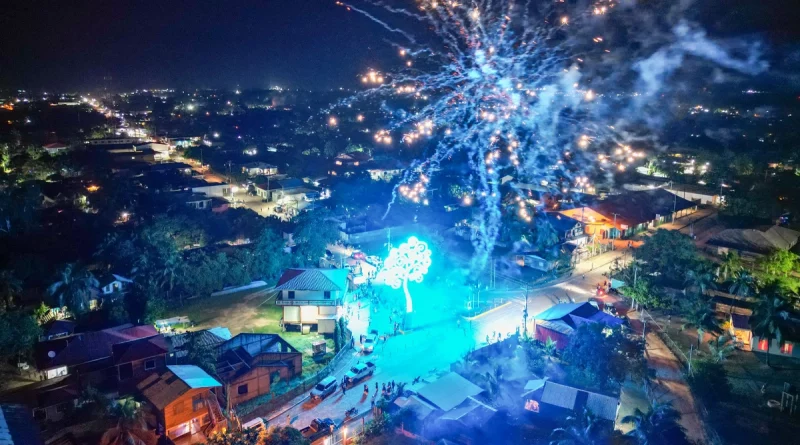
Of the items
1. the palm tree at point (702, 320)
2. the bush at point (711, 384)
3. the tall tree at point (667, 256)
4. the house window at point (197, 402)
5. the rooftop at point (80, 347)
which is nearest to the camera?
the house window at point (197, 402)

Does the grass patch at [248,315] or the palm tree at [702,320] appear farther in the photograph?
the grass patch at [248,315]

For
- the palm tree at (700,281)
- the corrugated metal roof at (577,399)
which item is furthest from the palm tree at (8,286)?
the palm tree at (700,281)

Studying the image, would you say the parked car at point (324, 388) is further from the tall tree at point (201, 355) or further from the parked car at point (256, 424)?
the tall tree at point (201, 355)

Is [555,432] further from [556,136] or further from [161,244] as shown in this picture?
[556,136]

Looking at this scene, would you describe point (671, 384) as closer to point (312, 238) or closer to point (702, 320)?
point (702, 320)

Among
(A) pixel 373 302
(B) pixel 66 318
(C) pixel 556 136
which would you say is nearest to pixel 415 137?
(C) pixel 556 136

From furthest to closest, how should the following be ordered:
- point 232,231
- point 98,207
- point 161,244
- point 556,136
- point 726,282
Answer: point 556,136, point 98,207, point 232,231, point 161,244, point 726,282

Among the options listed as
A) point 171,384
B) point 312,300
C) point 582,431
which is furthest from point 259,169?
point 582,431

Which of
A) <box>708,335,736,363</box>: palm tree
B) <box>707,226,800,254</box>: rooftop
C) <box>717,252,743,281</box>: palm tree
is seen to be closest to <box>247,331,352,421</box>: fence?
<box>708,335,736,363</box>: palm tree
